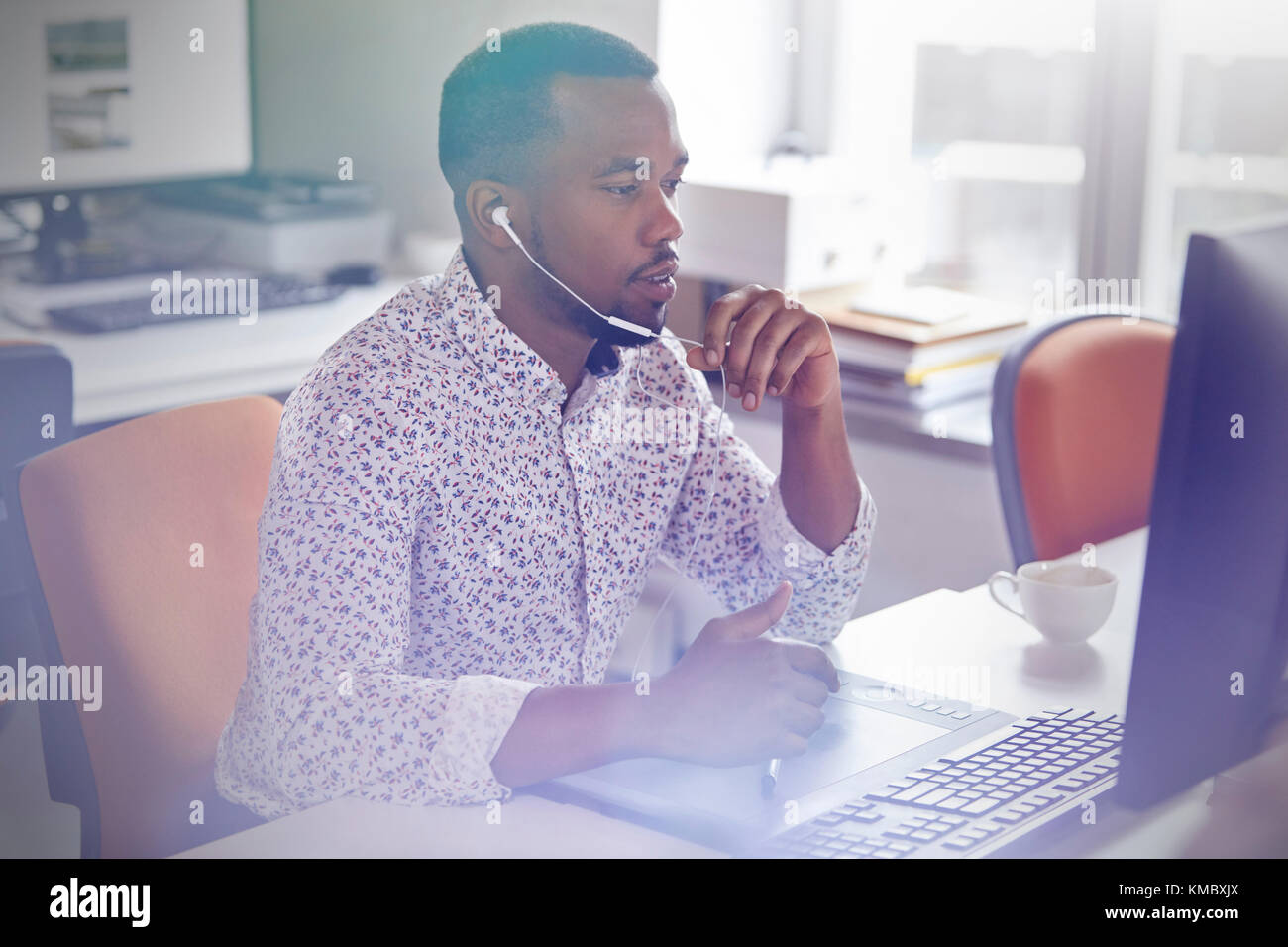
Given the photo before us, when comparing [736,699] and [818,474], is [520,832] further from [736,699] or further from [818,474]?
[818,474]

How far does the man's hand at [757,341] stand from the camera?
117 centimetres

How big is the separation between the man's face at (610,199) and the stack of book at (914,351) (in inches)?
41.8

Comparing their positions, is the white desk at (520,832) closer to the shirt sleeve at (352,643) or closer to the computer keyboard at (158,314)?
the shirt sleeve at (352,643)

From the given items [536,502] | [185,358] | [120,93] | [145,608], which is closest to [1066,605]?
[536,502]

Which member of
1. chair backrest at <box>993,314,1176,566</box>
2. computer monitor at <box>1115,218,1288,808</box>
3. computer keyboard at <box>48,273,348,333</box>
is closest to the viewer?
computer monitor at <box>1115,218,1288,808</box>

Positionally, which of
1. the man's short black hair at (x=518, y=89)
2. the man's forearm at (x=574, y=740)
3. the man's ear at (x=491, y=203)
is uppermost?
the man's short black hair at (x=518, y=89)

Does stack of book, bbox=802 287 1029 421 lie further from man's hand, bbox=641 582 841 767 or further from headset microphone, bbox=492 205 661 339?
man's hand, bbox=641 582 841 767

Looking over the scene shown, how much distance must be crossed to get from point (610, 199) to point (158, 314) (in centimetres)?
131

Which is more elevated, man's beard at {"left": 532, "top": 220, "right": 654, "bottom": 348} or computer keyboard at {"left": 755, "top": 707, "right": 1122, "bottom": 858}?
man's beard at {"left": 532, "top": 220, "right": 654, "bottom": 348}

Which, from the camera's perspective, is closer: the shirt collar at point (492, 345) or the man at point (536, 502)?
the man at point (536, 502)

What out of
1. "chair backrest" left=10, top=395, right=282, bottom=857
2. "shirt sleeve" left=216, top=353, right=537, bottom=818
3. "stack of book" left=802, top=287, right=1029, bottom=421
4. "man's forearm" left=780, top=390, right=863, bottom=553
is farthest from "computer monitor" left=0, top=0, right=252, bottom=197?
"man's forearm" left=780, top=390, right=863, bottom=553

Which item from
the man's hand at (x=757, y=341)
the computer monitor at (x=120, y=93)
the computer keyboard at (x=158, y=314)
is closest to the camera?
the man's hand at (x=757, y=341)

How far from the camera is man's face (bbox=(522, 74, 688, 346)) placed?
1.28 metres

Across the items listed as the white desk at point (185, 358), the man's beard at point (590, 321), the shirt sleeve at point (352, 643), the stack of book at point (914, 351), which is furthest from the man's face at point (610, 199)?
the stack of book at point (914, 351)
